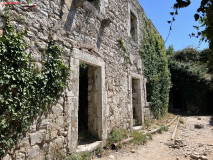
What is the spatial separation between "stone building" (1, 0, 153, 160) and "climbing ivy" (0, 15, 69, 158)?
0.18 metres

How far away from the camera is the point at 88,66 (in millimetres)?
4523

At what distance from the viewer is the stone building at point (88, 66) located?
2.59 meters

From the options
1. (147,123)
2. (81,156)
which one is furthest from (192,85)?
(81,156)

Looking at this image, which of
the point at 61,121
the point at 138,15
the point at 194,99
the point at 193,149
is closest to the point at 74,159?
the point at 61,121

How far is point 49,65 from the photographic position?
2.76m

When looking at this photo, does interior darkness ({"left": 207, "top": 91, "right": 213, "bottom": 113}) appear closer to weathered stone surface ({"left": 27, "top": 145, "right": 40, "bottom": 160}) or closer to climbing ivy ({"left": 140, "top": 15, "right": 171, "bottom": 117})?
climbing ivy ({"left": 140, "top": 15, "right": 171, "bottom": 117})

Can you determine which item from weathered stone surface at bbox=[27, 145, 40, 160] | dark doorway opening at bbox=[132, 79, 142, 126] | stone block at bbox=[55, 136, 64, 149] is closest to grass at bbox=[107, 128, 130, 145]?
stone block at bbox=[55, 136, 64, 149]

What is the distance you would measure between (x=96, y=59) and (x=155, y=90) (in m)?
4.59

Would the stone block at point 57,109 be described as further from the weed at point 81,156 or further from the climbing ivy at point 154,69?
the climbing ivy at point 154,69

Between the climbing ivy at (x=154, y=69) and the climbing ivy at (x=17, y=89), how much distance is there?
515cm

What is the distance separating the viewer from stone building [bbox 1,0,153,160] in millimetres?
2590

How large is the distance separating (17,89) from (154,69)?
6625 mm

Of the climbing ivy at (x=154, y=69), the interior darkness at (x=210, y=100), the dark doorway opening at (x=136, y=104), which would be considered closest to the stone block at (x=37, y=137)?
the dark doorway opening at (x=136, y=104)

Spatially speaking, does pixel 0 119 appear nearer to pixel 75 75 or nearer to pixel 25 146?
pixel 25 146
